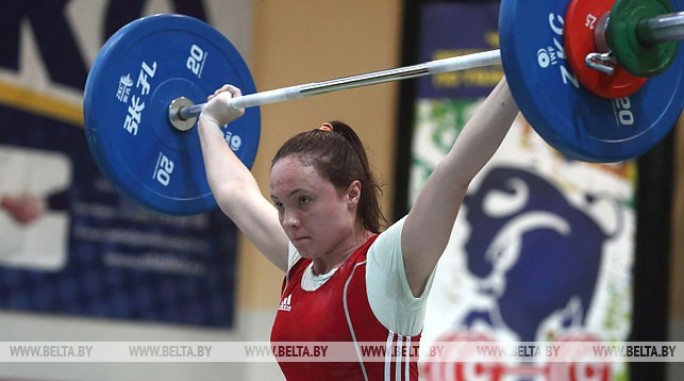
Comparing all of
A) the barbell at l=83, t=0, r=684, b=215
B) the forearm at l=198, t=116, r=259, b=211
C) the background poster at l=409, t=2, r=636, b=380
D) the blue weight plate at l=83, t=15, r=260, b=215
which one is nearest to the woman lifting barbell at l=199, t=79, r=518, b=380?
the barbell at l=83, t=0, r=684, b=215

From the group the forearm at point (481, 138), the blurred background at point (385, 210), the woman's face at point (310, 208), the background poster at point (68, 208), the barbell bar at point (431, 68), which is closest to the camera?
the forearm at point (481, 138)

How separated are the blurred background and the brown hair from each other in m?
2.56

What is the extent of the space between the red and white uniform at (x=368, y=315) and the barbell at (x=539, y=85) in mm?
399

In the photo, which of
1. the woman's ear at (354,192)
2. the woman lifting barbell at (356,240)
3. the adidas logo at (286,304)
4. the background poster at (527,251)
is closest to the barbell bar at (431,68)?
the woman lifting barbell at (356,240)

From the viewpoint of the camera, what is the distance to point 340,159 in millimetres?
2336

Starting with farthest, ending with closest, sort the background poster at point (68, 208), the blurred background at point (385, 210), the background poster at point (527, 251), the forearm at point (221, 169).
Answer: the background poster at point (527, 251), the blurred background at point (385, 210), the background poster at point (68, 208), the forearm at point (221, 169)

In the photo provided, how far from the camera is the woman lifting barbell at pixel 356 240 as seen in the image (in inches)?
79.8

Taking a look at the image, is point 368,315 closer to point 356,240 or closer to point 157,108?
point 356,240

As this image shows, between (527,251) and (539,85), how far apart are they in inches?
125

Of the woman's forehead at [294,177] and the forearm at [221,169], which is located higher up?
the woman's forehead at [294,177]

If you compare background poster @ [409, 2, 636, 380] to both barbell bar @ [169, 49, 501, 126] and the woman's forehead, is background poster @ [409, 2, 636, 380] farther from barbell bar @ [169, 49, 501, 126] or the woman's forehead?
the woman's forehead

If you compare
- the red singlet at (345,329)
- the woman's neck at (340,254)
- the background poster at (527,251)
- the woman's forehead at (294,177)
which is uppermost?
the woman's forehead at (294,177)

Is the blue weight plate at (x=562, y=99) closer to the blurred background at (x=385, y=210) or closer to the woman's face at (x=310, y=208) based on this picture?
the woman's face at (x=310, y=208)

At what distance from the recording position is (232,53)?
121 inches
